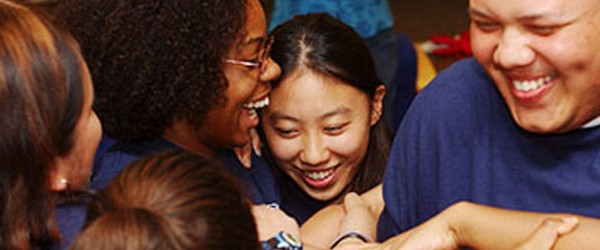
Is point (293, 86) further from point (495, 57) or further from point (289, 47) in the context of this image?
point (495, 57)

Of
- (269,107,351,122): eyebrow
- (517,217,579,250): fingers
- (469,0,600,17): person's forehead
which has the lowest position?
(269,107,351,122): eyebrow

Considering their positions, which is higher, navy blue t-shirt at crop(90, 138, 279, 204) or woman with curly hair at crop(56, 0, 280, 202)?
woman with curly hair at crop(56, 0, 280, 202)

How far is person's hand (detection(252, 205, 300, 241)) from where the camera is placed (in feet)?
6.26

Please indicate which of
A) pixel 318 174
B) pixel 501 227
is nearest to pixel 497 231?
pixel 501 227

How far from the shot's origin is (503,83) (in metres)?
1.79

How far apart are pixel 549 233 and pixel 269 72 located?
85cm

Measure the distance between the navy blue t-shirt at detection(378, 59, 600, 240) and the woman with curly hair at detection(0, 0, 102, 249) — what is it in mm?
735

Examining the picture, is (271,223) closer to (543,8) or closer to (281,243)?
(281,243)

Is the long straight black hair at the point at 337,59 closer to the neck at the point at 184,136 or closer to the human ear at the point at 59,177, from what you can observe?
the neck at the point at 184,136

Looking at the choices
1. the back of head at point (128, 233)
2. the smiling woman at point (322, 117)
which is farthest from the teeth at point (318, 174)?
the back of head at point (128, 233)

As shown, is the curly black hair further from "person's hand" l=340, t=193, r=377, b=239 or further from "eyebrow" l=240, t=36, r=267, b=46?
"person's hand" l=340, t=193, r=377, b=239

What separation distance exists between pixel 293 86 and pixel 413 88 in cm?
131

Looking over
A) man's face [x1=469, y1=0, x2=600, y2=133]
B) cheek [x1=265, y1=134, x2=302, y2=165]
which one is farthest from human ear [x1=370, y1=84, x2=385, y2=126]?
man's face [x1=469, y1=0, x2=600, y2=133]

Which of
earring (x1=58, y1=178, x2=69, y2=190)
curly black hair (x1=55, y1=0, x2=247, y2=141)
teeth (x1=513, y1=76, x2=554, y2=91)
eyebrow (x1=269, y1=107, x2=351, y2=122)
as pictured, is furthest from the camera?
eyebrow (x1=269, y1=107, x2=351, y2=122)
